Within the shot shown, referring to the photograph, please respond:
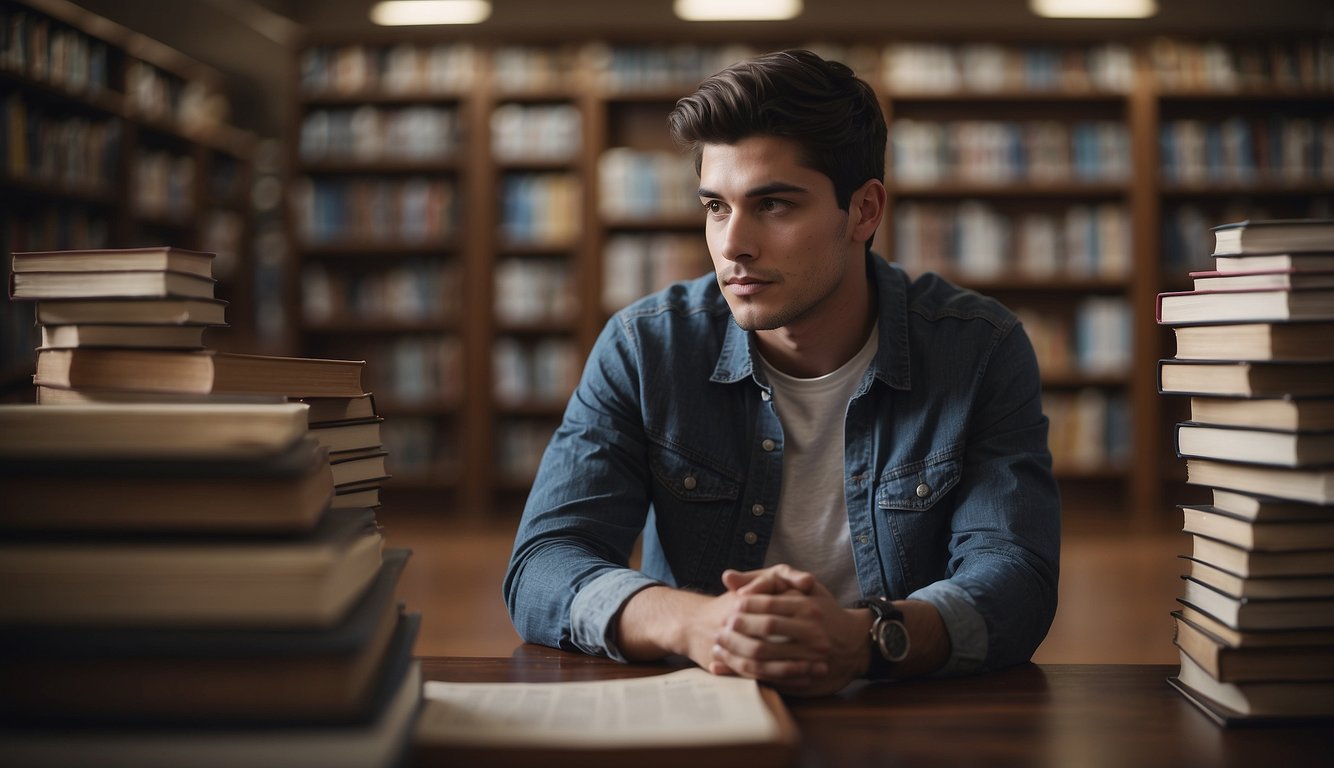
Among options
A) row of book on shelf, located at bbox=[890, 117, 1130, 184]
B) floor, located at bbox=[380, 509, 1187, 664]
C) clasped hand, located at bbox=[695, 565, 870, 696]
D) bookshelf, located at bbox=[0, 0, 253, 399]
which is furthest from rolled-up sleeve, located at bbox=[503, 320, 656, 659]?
row of book on shelf, located at bbox=[890, 117, 1130, 184]

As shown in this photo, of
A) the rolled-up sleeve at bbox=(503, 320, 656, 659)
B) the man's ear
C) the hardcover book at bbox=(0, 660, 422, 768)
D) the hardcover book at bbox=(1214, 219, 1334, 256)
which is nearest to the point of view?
the hardcover book at bbox=(0, 660, 422, 768)

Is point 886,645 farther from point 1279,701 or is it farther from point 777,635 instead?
point 1279,701

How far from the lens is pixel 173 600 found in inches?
23.6

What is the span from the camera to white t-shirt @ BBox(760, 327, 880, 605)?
1.36m

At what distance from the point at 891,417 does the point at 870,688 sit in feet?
1.65

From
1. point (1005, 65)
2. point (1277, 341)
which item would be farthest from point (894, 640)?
point (1005, 65)

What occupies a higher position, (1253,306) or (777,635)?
(1253,306)

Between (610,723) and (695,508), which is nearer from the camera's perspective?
(610,723)

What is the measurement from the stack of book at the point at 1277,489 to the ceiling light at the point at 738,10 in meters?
4.40

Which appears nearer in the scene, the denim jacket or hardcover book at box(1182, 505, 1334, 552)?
hardcover book at box(1182, 505, 1334, 552)

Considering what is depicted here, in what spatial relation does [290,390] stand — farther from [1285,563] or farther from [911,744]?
[1285,563]

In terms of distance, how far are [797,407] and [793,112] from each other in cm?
39

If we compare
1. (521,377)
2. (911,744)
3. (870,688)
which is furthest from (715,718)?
(521,377)

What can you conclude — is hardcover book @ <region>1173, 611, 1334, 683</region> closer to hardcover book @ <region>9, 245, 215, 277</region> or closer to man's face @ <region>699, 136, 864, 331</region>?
man's face @ <region>699, 136, 864, 331</region>
